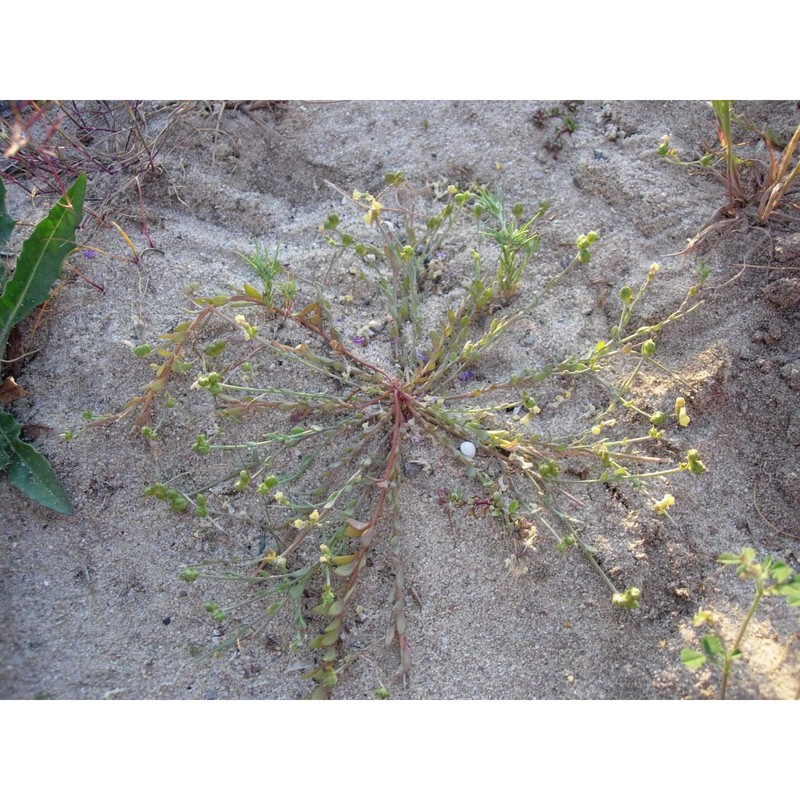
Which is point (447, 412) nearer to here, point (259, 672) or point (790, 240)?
point (259, 672)

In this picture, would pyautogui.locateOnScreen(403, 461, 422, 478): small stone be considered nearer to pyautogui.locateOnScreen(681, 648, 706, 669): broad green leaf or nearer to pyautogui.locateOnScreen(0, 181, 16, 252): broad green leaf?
pyautogui.locateOnScreen(681, 648, 706, 669): broad green leaf

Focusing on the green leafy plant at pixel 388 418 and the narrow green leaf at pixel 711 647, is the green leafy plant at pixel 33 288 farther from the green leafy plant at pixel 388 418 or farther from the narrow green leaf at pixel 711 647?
the narrow green leaf at pixel 711 647

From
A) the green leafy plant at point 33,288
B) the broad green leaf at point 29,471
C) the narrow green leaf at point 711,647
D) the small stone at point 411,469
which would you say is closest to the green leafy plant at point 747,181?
the small stone at point 411,469

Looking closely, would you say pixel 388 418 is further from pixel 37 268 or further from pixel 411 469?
pixel 37 268

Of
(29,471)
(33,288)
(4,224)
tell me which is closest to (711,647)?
(29,471)

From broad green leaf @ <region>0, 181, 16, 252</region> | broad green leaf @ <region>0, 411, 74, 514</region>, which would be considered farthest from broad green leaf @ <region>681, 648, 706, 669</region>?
broad green leaf @ <region>0, 181, 16, 252</region>

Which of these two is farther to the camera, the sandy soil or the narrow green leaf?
the sandy soil
